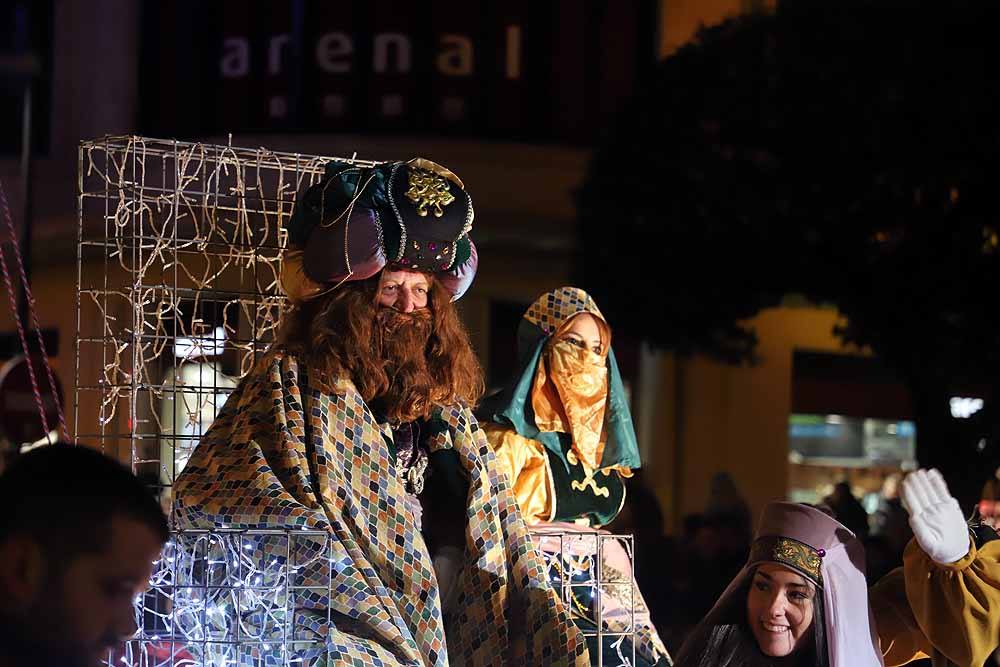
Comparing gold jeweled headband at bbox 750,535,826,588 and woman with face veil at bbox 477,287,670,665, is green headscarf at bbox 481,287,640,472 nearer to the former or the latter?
woman with face veil at bbox 477,287,670,665

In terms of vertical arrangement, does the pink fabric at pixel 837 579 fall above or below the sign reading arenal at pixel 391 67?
below

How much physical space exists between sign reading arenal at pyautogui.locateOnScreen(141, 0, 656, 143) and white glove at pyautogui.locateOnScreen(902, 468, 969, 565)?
9.81 meters

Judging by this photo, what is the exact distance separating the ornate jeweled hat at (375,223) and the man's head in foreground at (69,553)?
2136mm

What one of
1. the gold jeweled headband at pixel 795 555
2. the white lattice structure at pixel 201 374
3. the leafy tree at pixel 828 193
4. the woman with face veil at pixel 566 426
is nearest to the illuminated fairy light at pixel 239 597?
the white lattice structure at pixel 201 374

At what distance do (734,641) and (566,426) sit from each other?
1.33 meters

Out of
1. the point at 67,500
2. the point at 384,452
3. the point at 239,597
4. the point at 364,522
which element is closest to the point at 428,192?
the point at 384,452

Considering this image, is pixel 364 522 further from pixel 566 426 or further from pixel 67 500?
pixel 67 500

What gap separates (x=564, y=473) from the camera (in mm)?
6012

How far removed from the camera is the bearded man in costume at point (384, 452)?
168 inches

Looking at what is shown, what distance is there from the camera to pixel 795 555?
4.93 meters

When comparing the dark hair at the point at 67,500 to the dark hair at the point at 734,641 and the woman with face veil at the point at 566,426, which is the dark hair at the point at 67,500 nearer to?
the dark hair at the point at 734,641

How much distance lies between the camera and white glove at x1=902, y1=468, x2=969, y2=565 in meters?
4.69

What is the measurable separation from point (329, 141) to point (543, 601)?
32.4ft

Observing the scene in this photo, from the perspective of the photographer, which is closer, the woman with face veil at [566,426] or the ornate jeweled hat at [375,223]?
the ornate jeweled hat at [375,223]
